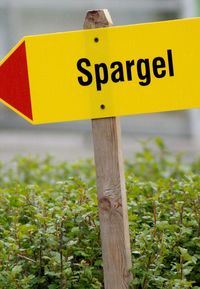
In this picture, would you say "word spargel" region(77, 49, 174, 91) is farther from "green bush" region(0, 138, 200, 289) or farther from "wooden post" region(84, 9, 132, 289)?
"green bush" region(0, 138, 200, 289)

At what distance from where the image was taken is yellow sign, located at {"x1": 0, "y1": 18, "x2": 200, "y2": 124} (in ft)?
13.5

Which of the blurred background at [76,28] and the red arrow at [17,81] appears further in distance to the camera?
the blurred background at [76,28]

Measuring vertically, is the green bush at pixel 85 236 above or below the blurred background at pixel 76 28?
below

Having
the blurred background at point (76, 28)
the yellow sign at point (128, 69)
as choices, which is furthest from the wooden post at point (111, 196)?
the blurred background at point (76, 28)

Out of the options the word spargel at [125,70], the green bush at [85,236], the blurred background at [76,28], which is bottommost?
the green bush at [85,236]

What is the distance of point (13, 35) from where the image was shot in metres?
Result: 15.1

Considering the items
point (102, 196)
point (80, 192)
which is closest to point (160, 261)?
point (102, 196)

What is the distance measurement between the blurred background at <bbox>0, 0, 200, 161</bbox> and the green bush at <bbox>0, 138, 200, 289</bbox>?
9051mm

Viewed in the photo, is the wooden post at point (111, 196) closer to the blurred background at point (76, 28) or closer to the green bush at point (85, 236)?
the green bush at point (85, 236)

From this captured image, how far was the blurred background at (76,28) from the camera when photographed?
14.4m

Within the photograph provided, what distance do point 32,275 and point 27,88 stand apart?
2.26 feet

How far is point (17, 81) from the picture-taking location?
165 inches

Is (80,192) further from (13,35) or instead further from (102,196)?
(13,35)

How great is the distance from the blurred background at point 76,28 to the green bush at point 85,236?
905cm
